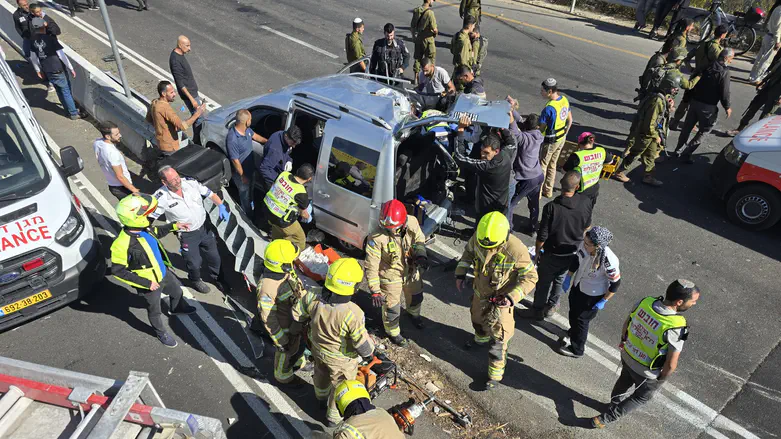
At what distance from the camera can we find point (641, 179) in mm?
8859

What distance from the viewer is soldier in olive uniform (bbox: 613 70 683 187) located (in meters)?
7.90

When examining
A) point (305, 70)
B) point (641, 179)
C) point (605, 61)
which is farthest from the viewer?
point (605, 61)

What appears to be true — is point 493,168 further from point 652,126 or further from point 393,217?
point 652,126

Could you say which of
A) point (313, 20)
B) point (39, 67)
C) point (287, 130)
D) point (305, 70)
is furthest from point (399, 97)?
point (313, 20)

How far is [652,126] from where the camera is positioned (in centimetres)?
802

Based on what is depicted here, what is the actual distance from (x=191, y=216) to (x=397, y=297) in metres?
2.57

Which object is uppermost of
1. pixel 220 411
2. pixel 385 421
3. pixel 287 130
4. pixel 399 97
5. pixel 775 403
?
pixel 399 97

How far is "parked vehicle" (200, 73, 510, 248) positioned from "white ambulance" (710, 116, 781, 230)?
404 centimetres

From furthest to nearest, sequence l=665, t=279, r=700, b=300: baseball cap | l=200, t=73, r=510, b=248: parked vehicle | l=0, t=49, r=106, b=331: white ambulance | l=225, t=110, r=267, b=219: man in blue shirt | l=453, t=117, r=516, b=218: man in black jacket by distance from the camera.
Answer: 1. l=225, t=110, r=267, b=219: man in blue shirt
2. l=453, t=117, r=516, b=218: man in black jacket
3. l=200, t=73, r=510, b=248: parked vehicle
4. l=0, t=49, r=106, b=331: white ambulance
5. l=665, t=279, r=700, b=300: baseball cap

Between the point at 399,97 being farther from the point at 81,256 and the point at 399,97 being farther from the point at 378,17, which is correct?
the point at 378,17

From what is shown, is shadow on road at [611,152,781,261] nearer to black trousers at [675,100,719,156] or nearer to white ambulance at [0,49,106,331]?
black trousers at [675,100,719,156]

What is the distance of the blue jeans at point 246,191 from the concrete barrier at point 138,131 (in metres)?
0.16

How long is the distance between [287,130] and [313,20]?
34.6 feet

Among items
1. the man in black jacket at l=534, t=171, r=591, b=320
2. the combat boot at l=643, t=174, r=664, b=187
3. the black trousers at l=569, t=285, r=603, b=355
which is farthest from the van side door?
the combat boot at l=643, t=174, r=664, b=187
